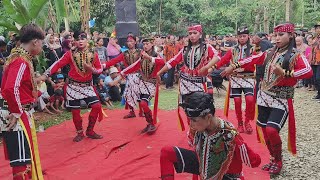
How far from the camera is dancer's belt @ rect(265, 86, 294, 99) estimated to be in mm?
4406

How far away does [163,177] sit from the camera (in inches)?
123

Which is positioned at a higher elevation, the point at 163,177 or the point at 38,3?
the point at 38,3

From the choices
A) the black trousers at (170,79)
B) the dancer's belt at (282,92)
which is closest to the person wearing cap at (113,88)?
the black trousers at (170,79)

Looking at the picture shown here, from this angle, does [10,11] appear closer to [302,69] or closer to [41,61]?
[41,61]

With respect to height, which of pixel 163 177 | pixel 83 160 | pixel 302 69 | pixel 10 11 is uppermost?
pixel 10 11

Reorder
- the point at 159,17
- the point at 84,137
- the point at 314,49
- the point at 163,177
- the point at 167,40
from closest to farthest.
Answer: the point at 163,177 → the point at 84,137 → the point at 314,49 → the point at 167,40 → the point at 159,17

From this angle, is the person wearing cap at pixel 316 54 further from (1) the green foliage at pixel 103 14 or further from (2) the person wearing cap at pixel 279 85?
(1) the green foliage at pixel 103 14

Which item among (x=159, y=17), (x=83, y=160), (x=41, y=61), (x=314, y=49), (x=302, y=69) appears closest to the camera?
(x=302, y=69)

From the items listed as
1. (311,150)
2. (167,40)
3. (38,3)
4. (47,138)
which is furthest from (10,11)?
(167,40)

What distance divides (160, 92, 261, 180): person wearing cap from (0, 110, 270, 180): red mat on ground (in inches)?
52.0

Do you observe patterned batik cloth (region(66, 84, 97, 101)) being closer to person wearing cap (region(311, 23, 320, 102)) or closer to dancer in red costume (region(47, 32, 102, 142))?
dancer in red costume (region(47, 32, 102, 142))

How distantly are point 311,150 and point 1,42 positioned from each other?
572 centimetres

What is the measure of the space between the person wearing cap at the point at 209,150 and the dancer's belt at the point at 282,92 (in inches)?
64.3

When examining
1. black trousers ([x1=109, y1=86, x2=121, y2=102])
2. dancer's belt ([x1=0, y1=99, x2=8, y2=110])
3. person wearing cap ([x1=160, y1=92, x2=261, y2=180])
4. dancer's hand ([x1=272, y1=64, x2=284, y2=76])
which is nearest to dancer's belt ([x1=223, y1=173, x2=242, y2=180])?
person wearing cap ([x1=160, y1=92, x2=261, y2=180])
